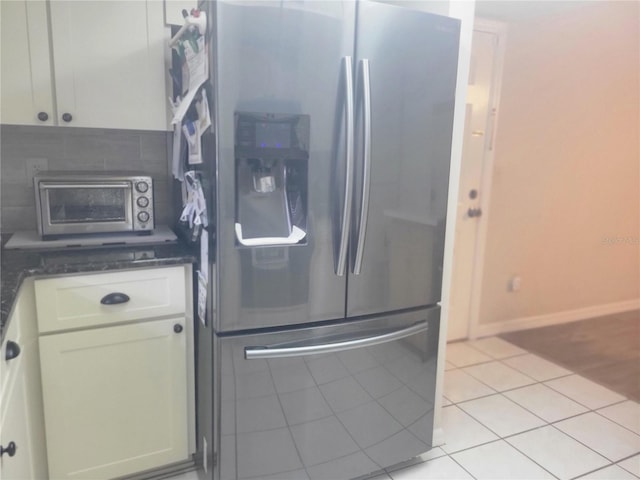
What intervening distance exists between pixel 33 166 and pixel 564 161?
3308 millimetres

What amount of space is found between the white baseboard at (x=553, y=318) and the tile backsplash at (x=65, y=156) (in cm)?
240

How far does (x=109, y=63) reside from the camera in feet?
6.09

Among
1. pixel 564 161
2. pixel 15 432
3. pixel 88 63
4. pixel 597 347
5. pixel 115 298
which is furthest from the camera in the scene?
pixel 564 161

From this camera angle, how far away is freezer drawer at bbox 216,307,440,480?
62.7 inches

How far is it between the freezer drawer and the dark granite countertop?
16.0 inches

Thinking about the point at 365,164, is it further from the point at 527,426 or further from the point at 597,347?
the point at 597,347

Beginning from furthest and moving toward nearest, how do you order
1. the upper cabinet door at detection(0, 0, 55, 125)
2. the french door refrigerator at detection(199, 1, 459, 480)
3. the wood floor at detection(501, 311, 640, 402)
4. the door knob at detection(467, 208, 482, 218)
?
the door knob at detection(467, 208, 482, 218) < the wood floor at detection(501, 311, 640, 402) < the upper cabinet door at detection(0, 0, 55, 125) < the french door refrigerator at detection(199, 1, 459, 480)

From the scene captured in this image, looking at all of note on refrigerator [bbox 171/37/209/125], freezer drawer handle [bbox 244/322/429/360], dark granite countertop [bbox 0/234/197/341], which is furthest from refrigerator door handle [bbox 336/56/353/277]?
dark granite countertop [bbox 0/234/197/341]

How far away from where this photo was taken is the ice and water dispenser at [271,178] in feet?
4.82

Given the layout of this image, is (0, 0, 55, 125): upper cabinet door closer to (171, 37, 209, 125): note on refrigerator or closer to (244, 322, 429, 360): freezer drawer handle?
(171, 37, 209, 125): note on refrigerator

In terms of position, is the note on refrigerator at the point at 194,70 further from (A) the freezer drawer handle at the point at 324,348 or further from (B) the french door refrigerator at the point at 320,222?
(A) the freezer drawer handle at the point at 324,348

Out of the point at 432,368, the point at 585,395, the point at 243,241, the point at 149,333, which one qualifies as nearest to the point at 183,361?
the point at 149,333

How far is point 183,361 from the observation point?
5.99 feet

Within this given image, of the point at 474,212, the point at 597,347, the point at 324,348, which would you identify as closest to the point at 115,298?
the point at 324,348
